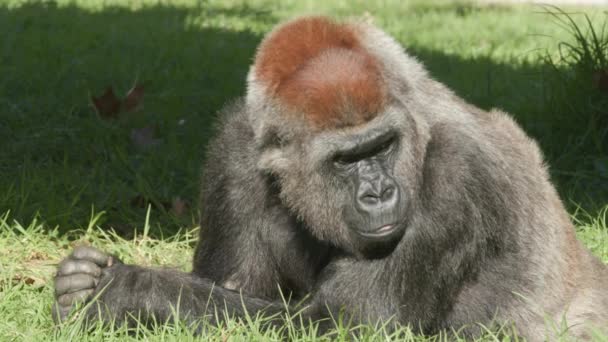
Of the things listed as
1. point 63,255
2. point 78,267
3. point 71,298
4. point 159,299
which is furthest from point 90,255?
point 63,255

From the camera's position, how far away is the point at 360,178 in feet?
13.8

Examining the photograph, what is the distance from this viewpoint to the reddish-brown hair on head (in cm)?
411

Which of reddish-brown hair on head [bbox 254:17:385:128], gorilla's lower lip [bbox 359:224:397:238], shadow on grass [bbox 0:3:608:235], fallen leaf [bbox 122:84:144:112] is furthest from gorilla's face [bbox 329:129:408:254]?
fallen leaf [bbox 122:84:144:112]

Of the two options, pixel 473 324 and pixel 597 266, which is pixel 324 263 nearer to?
pixel 473 324

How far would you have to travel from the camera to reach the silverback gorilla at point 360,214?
13.7 ft

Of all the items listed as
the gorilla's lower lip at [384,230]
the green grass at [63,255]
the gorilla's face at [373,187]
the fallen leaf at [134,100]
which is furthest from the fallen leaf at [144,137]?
the gorilla's lower lip at [384,230]

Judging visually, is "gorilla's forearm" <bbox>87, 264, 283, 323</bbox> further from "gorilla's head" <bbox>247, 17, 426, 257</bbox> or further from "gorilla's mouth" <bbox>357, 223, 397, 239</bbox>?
"gorilla's mouth" <bbox>357, 223, 397, 239</bbox>

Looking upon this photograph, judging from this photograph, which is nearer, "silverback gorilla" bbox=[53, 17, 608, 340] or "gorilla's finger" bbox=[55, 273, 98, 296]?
"silverback gorilla" bbox=[53, 17, 608, 340]

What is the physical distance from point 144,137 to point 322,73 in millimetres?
3346

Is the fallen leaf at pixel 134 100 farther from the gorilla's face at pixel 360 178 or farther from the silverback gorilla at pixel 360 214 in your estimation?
the gorilla's face at pixel 360 178

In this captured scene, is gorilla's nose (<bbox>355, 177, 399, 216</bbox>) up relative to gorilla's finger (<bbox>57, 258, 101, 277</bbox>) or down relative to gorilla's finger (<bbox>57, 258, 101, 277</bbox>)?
up

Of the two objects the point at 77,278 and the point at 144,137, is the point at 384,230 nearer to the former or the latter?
the point at 77,278

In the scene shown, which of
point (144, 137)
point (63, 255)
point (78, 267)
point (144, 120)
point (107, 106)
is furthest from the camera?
point (144, 120)

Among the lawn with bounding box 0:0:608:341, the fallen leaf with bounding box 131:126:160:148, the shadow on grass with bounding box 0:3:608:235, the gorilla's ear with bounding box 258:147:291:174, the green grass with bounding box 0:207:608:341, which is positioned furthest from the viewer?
the fallen leaf with bounding box 131:126:160:148
